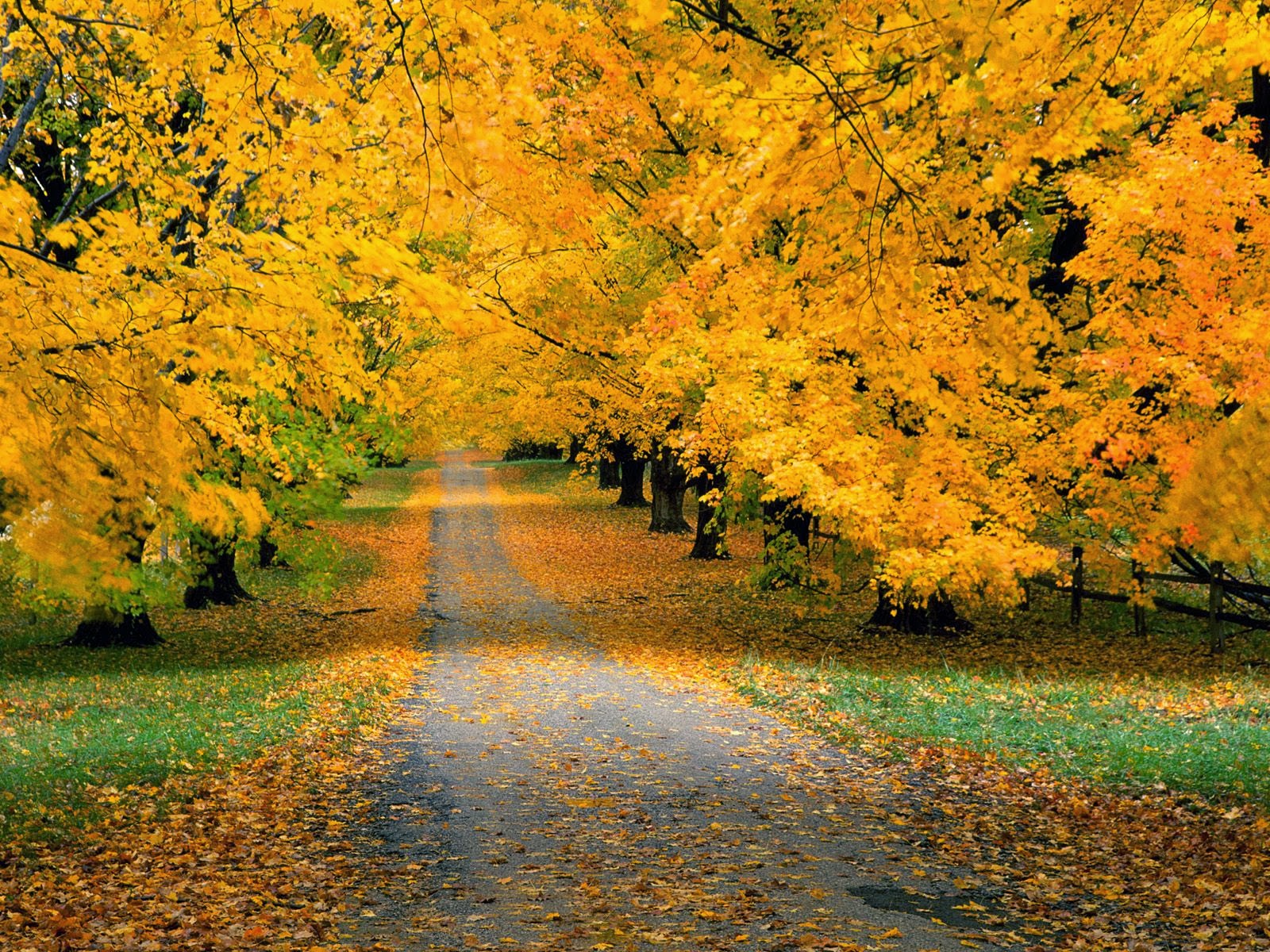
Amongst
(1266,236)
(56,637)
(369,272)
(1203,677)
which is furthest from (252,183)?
(1203,677)

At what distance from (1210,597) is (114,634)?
1665 cm

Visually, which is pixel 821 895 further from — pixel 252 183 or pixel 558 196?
pixel 558 196

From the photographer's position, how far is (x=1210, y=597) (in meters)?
16.8

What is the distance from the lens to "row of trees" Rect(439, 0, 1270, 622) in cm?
581

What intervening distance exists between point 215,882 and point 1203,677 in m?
12.5

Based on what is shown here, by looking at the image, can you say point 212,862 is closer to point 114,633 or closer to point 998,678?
point 998,678

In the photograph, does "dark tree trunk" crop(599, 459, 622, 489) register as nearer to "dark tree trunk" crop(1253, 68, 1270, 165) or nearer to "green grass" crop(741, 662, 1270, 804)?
"dark tree trunk" crop(1253, 68, 1270, 165)

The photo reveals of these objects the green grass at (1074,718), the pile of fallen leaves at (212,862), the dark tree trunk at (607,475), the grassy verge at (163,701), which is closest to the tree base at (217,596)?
the grassy verge at (163,701)

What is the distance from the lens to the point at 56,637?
17312 millimetres

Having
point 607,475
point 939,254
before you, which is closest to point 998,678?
point 939,254

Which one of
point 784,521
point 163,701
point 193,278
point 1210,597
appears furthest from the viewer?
point 784,521

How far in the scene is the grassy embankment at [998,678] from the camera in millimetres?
9141

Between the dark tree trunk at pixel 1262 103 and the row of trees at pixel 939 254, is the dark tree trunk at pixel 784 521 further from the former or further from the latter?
the dark tree trunk at pixel 1262 103

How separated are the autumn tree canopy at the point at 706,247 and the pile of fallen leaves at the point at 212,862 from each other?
201 cm
